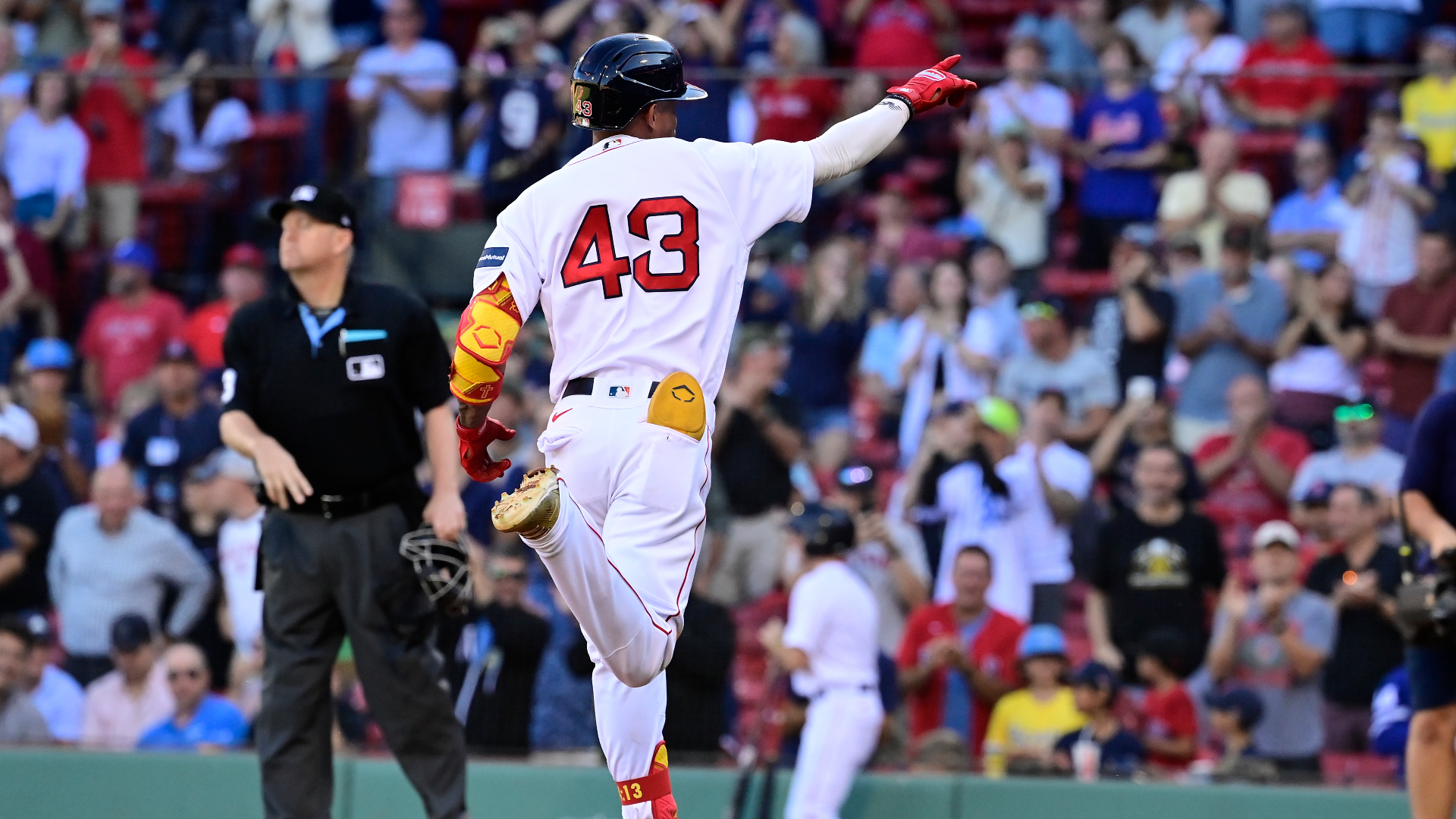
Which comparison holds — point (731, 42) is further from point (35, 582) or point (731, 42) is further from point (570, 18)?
point (35, 582)

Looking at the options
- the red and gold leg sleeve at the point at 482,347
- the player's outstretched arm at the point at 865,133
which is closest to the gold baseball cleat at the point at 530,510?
the red and gold leg sleeve at the point at 482,347

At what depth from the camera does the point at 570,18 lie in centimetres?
1298

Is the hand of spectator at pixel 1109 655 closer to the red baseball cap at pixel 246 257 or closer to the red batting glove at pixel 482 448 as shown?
the red batting glove at pixel 482 448

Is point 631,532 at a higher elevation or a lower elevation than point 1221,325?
higher

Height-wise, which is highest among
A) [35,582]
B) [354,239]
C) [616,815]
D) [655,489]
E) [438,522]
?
[354,239]

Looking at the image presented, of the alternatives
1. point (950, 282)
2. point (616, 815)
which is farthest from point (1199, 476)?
point (616, 815)

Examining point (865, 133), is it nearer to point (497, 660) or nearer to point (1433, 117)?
point (497, 660)

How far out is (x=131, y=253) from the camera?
10500mm

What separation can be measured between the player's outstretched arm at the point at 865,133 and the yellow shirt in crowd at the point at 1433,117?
15.9 feet

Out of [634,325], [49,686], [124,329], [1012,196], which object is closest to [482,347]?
[634,325]

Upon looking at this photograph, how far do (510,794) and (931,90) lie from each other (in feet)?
13.7

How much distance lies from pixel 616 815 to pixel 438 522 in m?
2.41

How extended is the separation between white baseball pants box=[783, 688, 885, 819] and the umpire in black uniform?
2.34 metres

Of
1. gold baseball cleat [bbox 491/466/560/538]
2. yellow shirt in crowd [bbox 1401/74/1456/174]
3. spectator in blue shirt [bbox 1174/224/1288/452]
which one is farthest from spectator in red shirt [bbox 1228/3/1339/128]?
gold baseball cleat [bbox 491/466/560/538]
